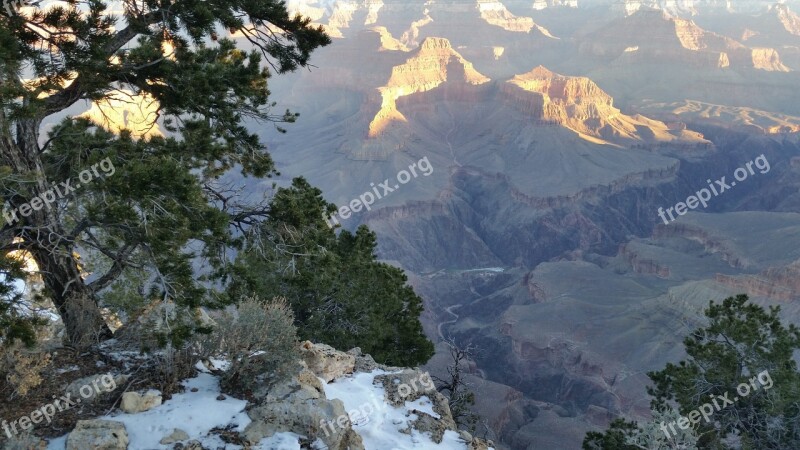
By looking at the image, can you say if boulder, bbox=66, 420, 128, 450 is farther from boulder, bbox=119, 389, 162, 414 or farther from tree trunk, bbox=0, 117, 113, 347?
tree trunk, bbox=0, 117, 113, 347

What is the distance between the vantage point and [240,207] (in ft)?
33.4

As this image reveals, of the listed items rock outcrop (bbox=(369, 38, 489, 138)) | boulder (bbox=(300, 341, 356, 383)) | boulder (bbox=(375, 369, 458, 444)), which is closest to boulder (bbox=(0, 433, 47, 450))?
boulder (bbox=(300, 341, 356, 383))

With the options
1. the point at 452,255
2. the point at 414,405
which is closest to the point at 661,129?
the point at 452,255

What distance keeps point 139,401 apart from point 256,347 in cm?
166

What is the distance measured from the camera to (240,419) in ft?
26.5

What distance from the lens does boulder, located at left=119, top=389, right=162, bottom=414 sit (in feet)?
26.1

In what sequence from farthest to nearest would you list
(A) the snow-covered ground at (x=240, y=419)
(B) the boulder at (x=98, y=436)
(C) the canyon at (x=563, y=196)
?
(C) the canyon at (x=563, y=196), (A) the snow-covered ground at (x=240, y=419), (B) the boulder at (x=98, y=436)

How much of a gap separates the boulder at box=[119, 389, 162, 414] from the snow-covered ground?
0.25 feet

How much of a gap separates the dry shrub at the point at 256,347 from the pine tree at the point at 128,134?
808mm

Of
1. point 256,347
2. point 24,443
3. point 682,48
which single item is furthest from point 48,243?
point 682,48

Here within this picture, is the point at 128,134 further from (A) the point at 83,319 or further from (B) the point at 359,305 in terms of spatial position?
(B) the point at 359,305

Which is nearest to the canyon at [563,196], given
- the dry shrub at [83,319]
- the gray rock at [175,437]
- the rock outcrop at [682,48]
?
the rock outcrop at [682,48]

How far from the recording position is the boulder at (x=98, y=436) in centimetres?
714

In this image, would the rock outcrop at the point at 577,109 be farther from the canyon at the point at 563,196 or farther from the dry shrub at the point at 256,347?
the dry shrub at the point at 256,347
